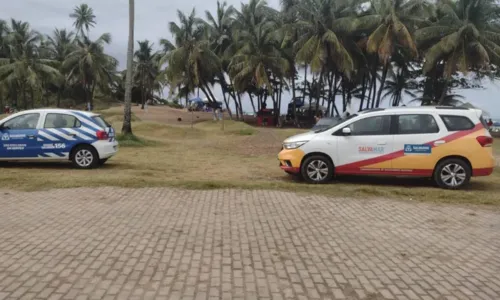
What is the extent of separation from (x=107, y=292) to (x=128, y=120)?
18121mm

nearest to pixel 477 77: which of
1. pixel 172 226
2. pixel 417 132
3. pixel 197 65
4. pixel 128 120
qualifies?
pixel 197 65

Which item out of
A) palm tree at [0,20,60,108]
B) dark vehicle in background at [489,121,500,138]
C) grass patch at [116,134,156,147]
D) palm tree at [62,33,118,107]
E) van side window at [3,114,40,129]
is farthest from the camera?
palm tree at [62,33,118,107]

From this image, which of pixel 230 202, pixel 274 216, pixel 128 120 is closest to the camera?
pixel 274 216

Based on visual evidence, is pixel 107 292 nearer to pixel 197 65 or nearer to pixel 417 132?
pixel 417 132

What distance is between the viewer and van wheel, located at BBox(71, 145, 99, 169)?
11.3 meters

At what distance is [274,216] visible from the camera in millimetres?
6535

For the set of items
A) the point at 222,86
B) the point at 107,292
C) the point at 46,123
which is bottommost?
the point at 107,292

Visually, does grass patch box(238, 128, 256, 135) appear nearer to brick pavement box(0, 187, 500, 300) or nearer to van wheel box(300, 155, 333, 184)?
van wheel box(300, 155, 333, 184)

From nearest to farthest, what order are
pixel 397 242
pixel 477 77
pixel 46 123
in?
pixel 397 242
pixel 46 123
pixel 477 77

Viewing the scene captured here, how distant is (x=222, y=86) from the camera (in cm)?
4616

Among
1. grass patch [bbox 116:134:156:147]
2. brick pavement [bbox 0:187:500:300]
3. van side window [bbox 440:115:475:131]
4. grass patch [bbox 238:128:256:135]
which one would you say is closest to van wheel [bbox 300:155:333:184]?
brick pavement [bbox 0:187:500:300]

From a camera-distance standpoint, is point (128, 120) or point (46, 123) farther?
point (128, 120)

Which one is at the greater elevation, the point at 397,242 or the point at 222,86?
the point at 222,86

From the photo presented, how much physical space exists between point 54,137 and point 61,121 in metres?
0.44
